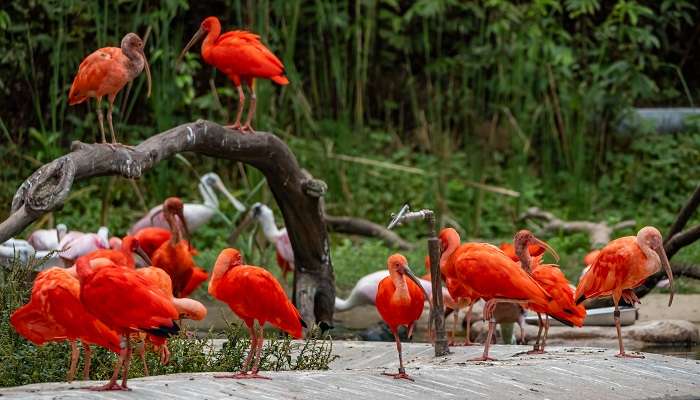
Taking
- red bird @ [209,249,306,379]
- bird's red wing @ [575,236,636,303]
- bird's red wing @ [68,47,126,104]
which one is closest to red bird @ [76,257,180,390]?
red bird @ [209,249,306,379]

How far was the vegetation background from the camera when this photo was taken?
482 inches

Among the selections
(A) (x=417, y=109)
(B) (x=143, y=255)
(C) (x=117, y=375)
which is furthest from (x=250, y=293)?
(A) (x=417, y=109)

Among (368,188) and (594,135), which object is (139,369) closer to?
(368,188)

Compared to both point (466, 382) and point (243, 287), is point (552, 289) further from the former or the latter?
point (243, 287)

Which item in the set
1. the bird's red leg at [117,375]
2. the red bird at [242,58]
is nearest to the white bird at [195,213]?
the red bird at [242,58]

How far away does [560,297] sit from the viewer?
647 cm

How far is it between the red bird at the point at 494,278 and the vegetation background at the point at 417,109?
484cm

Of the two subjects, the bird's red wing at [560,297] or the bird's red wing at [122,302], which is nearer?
the bird's red wing at [122,302]

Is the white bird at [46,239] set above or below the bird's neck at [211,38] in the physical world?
below

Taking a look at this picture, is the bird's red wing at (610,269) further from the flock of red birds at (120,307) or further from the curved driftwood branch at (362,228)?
the curved driftwood branch at (362,228)

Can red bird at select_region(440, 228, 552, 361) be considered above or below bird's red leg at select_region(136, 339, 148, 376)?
above

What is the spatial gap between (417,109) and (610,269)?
852 centimetres

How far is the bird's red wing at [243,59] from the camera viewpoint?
7.66m

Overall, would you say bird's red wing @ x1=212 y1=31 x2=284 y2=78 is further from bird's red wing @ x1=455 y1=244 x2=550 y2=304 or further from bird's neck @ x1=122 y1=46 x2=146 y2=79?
bird's red wing @ x1=455 y1=244 x2=550 y2=304
